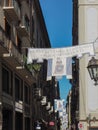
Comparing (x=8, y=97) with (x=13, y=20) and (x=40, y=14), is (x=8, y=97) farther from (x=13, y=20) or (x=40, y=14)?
(x=40, y=14)

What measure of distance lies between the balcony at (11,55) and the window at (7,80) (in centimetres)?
50

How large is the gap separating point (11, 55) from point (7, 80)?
2961 mm

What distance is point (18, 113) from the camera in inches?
1412

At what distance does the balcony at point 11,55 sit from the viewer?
26555mm

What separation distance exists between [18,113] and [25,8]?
9.05 meters

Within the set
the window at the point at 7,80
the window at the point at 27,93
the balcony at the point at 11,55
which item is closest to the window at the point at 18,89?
the balcony at the point at 11,55

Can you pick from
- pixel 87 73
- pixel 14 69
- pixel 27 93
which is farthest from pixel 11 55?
pixel 27 93

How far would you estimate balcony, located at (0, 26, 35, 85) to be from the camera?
26555 millimetres

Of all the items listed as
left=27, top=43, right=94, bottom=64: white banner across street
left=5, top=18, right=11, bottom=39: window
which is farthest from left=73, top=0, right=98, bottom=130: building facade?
left=27, top=43, right=94, bottom=64: white banner across street

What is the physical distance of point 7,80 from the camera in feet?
100

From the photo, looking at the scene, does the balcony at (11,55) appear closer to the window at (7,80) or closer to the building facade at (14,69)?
the building facade at (14,69)

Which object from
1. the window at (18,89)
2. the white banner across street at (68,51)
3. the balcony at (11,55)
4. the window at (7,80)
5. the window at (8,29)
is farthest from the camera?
the window at (18,89)

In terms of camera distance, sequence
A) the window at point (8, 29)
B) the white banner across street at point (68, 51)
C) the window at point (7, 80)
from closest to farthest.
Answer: the white banner across street at point (68, 51) → the window at point (7, 80) → the window at point (8, 29)

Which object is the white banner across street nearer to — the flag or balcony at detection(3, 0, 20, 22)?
the flag
